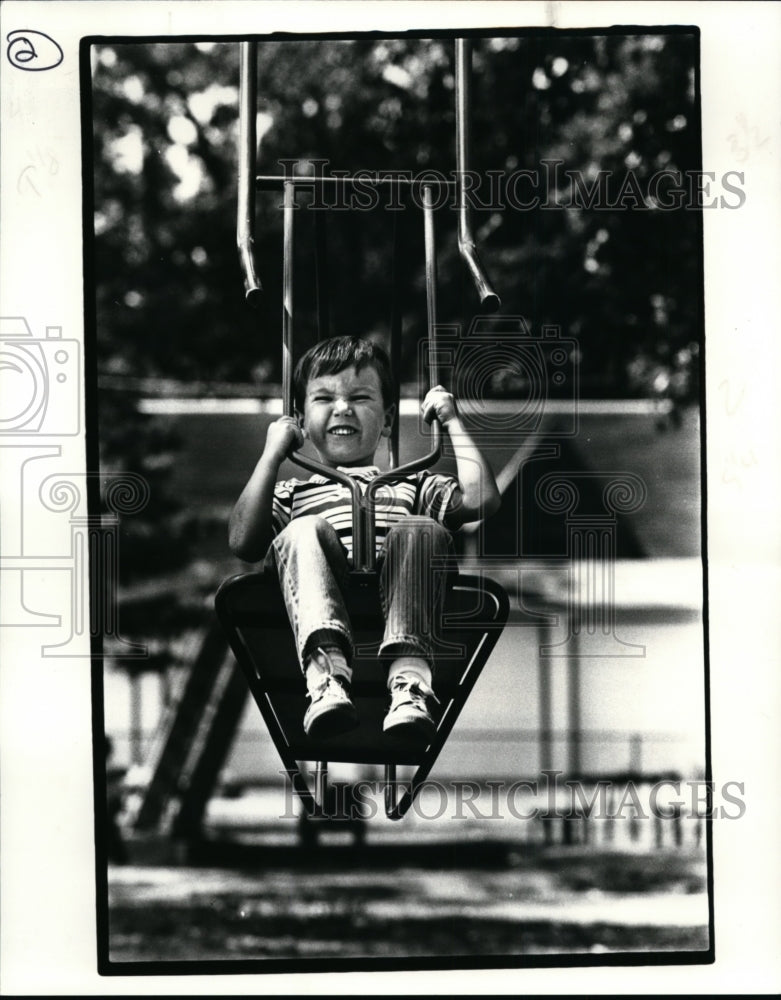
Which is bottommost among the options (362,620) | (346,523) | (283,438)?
(362,620)

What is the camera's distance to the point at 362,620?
2588 millimetres

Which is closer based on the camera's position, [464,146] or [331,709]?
[331,709]

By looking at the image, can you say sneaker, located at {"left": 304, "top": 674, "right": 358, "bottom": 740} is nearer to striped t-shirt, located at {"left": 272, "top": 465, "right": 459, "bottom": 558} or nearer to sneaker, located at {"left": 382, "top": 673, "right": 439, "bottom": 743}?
sneaker, located at {"left": 382, "top": 673, "right": 439, "bottom": 743}

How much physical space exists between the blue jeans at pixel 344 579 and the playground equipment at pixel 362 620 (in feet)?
0.09

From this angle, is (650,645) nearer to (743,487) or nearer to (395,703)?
(743,487)

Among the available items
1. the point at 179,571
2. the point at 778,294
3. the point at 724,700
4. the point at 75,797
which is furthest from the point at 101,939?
the point at 778,294

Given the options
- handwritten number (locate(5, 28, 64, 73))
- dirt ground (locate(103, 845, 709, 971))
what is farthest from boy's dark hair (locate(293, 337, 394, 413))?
dirt ground (locate(103, 845, 709, 971))

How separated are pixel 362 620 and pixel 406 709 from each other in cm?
22

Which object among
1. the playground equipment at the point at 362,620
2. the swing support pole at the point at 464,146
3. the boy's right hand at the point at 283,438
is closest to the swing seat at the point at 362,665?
the playground equipment at the point at 362,620

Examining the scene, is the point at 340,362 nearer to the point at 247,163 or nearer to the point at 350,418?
the point at 350,418

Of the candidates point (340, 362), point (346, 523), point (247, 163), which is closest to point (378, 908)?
point (346, 523)

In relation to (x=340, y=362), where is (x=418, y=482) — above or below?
below

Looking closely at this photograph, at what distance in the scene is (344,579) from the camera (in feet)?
8.45

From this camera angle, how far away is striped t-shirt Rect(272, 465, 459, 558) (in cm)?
262
